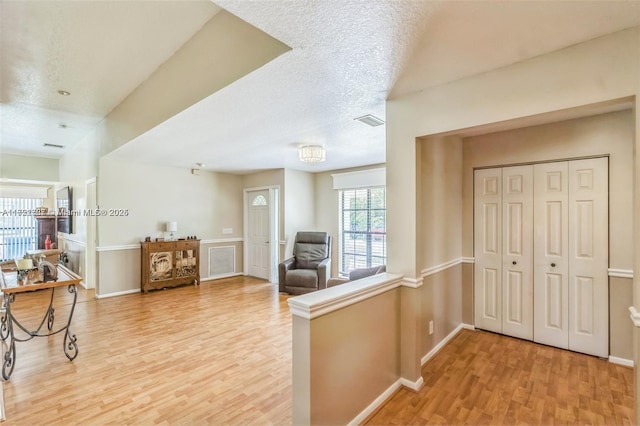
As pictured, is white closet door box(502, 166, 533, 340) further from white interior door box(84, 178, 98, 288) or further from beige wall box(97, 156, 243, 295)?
white interior door box(84, 178, 98, 288)

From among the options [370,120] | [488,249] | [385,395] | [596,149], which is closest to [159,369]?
[385,395]

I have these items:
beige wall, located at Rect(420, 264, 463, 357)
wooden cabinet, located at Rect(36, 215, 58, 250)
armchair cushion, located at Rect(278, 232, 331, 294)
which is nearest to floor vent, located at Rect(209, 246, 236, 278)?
armchair cushion, located at Rect(278, 232, 331, 294)

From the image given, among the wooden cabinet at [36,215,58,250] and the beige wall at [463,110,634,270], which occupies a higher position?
the beige wall at [463,110,634,270]

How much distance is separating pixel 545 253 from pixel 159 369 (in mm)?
3902

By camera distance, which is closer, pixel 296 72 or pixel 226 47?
pixel 296 72

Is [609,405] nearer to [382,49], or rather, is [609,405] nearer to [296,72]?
[382,49]

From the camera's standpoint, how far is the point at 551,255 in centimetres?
A: 285

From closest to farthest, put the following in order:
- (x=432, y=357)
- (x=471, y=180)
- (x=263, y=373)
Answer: (x=263, y=373), (x=432, y=357), (x=471, y=180)

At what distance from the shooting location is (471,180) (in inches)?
132

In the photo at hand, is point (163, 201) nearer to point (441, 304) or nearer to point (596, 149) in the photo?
point (441, 304)

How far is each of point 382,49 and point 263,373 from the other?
2.61 metres

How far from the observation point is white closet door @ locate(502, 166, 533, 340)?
117 inches

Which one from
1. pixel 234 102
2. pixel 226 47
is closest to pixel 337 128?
pixel 234 102

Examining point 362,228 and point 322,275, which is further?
point 362,228
